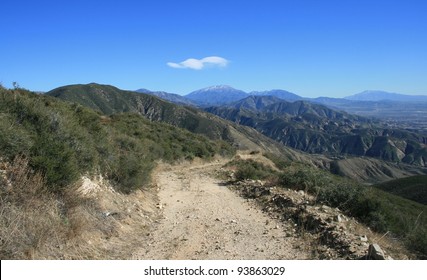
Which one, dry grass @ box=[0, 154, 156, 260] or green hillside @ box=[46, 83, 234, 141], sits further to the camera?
green hillside @ box=[46, 83, 234, 141]

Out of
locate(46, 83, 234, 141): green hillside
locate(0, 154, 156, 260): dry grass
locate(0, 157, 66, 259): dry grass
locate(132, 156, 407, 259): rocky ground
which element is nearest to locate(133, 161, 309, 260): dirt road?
locate(132, 156, 407, 259): rocky ground

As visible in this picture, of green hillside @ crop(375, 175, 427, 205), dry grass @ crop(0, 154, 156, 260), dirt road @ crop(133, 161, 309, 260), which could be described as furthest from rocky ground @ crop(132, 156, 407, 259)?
green hillside @ crop(375, 175, 427, 205)

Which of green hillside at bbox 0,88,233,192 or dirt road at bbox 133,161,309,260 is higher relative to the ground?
green hillside at bbox 0,88,233,192

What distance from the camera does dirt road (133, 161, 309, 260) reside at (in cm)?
696

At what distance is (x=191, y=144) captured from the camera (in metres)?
29.6

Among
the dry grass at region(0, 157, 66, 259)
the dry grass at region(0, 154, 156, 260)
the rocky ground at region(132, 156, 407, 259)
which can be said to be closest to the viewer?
the dry grass at region(0, 157, 66, 259)

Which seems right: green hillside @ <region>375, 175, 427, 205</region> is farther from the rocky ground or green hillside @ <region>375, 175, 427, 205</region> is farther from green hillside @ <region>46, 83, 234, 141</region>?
green hillside @ <region>46, 83, 234, 141</region>

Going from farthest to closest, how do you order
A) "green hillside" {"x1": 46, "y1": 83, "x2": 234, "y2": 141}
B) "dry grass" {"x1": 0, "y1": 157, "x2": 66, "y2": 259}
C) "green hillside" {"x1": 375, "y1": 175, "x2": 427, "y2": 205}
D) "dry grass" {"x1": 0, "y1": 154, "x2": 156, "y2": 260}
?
1. "green hillside" {"x1": 46, "y1": 83, "x2": 234, "y2": 141}
2. "green hillside" {"x1": 375, "y1": 175, "x2": 427, "y2": 205}
3. "dry grass" {"x1": 0, "y1": 154, "x2": 156, "y2": 260}
4. "dry grass" {"x1": 0, "y1": 157, "x2": 66, "y2": 259}

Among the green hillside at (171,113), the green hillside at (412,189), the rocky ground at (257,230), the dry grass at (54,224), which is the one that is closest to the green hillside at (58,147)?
the dry grass at (54,224)

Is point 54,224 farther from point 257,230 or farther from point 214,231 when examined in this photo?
point 257,230

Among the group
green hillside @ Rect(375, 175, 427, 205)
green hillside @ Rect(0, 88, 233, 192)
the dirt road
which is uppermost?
green hillside @ Rect(0, 88, 233, 192)

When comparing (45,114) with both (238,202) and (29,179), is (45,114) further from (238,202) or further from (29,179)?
(238,202)

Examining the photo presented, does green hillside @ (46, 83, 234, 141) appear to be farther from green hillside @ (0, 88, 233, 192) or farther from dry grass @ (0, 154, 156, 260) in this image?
dry grass @ (0, 154, 156, 260)
